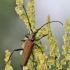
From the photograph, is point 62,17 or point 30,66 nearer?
point 30,66

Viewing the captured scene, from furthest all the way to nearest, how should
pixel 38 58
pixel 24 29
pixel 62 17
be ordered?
pixel 24 29 < pixel 62 17 < pixel 38 58

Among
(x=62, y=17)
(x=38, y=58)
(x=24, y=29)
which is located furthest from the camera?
(x=24, y=29)

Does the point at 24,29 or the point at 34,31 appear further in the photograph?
the point at 24,29

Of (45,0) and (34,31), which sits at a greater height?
(45,0)

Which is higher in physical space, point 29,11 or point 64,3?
point 64,3

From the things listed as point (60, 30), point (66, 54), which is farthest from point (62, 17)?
point (66, 54)

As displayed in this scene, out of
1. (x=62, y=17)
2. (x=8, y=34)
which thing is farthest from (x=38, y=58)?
(x=8, y=34)

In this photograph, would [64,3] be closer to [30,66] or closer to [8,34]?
[8,34]

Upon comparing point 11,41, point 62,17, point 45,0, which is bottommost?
point 11,41

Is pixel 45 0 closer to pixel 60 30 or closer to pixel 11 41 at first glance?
pixel 60 30
